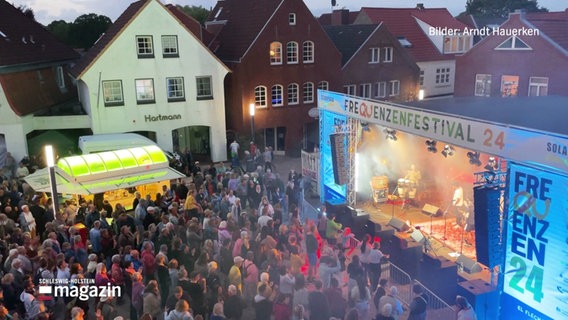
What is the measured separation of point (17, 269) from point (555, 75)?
27.6 m

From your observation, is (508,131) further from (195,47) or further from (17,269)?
(195,47)

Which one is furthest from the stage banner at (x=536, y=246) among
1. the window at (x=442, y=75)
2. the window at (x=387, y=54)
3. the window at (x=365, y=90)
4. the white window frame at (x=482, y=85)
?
the window at (x=442, y=75)

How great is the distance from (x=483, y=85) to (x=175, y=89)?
19.5 m

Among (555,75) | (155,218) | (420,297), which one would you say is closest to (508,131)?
(420,297)

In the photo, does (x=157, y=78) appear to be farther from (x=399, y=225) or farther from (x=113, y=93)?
(x=399, y=225)

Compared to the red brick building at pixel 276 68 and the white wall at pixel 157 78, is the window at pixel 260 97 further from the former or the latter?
A: the white wall at pixel 157 78

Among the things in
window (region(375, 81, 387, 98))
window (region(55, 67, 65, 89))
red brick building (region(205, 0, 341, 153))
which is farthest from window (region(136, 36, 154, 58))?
window (region(375, 81, 387, 98))

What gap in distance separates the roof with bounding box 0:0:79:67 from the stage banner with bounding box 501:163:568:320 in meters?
22.0

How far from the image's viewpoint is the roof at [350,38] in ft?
101

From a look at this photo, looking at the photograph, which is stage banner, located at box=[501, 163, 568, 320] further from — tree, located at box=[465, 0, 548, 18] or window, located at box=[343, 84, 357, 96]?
tree, located at box=[465, 0, 548, 18]

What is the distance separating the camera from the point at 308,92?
95.0ft

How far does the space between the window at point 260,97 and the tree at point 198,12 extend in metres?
32.1

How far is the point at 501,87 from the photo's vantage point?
99.4 ft

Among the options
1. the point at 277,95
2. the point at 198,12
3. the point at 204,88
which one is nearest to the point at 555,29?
the point at 277,95
